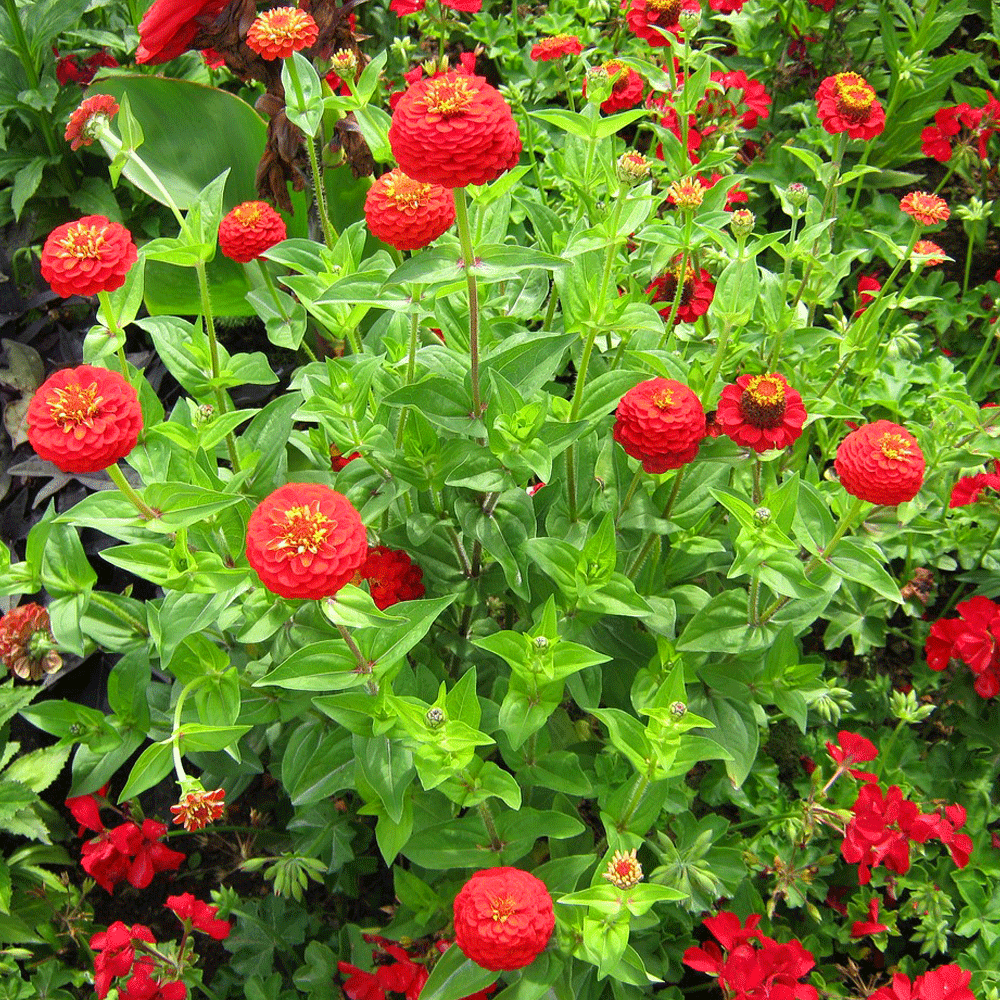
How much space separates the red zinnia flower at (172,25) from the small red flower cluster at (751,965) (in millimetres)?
2068

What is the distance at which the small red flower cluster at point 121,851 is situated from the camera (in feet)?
5.50

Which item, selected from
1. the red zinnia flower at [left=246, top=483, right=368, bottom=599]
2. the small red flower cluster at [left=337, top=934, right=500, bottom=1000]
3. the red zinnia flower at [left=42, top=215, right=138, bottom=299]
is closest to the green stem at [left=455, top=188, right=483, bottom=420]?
the red zinnia flower at [left=246, top=483, right=368, bottom=599]

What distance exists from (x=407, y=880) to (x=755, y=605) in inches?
29.9

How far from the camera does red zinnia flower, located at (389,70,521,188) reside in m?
1.02

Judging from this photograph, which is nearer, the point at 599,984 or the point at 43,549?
the point at 43,549

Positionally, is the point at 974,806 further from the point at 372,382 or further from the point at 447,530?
the point at 372,382

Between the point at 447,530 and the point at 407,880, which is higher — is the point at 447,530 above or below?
above

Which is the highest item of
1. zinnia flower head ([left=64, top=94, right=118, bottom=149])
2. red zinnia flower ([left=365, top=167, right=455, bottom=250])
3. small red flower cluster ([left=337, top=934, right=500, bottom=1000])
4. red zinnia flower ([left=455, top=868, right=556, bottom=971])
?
zinnia flower head ([left=64, top=94, right=118, bottom=149])

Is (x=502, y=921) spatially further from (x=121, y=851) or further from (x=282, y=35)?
(x=282, y=35)

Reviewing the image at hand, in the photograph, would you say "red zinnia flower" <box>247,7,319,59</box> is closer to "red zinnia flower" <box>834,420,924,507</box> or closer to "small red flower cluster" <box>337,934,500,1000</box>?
"red zinnia flower" <box>834,420,924,507</box>

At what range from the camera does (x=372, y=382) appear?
4.97 ft

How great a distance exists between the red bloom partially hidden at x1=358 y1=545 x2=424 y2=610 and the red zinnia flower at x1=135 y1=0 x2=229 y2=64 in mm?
1275

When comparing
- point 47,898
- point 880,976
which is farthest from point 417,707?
point 880,976

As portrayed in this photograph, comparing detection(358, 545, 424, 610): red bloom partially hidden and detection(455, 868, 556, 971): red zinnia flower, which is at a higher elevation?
detection(358, 545, 424, 610): red bloom partially hidden
